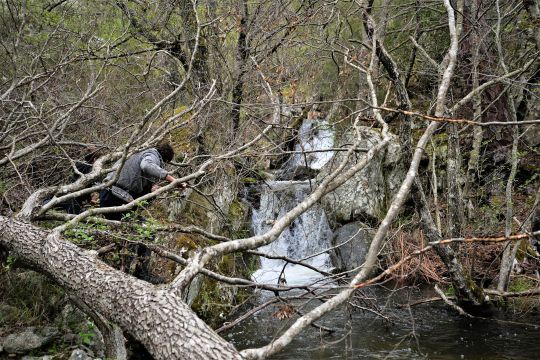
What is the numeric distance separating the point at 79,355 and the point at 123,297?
80.5 inches

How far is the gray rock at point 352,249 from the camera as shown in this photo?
10.3 m

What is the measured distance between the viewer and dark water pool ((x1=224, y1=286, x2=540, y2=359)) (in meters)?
5.98

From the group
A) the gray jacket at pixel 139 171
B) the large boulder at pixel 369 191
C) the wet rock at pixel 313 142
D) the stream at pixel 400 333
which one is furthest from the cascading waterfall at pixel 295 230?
the gray jacket at pixel 139 171

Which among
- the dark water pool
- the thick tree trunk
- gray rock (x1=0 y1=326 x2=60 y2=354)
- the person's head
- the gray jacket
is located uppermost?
the person's head

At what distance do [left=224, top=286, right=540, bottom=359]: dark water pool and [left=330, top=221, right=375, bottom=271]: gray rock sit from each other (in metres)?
2.49

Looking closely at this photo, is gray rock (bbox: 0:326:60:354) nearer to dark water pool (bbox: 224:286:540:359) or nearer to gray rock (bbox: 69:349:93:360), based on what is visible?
gray rock (bbox: 69:349:93:360)

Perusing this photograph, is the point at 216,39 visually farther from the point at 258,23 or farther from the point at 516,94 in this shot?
the point at 516,94

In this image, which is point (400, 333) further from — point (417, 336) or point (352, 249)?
point (352, 249)

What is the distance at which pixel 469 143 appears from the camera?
11.0 m

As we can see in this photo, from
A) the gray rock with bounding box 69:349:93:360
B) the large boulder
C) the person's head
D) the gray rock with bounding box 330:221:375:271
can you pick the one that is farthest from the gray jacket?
the large boulder

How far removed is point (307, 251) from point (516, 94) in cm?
561

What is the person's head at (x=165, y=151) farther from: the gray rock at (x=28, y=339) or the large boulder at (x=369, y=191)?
the large boulder at (x=369, y=191)

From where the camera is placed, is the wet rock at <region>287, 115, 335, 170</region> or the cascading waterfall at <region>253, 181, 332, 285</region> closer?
A: the wet rock at <region>287, 115, 335, 170</region>

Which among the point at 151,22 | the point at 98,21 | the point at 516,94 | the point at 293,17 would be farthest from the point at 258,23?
the point at 516,94
